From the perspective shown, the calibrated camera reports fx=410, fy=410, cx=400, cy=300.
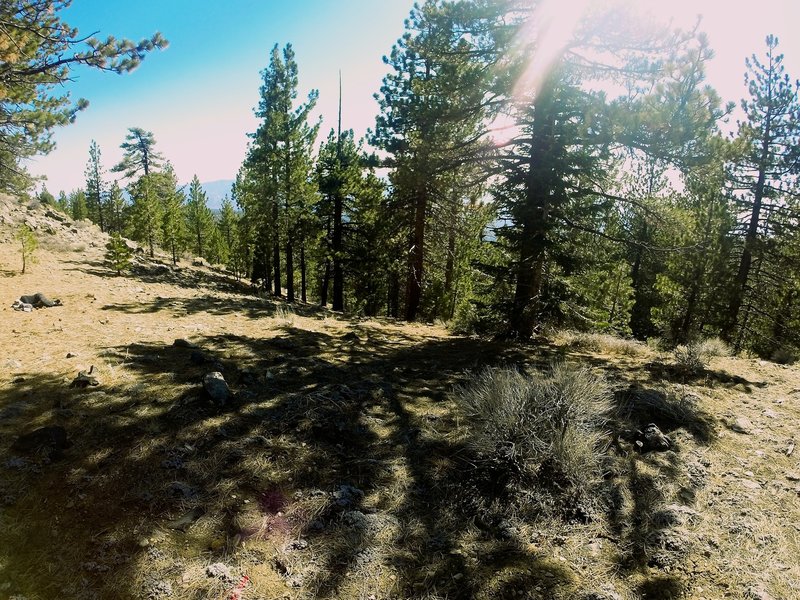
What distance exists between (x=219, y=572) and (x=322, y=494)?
2.96 feet

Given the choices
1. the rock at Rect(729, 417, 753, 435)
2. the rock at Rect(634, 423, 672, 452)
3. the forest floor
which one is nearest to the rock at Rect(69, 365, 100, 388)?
the forest floor

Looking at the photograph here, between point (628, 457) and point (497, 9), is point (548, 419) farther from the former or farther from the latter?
point (497, 9)

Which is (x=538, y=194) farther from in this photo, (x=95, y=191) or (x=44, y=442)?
(x=95, y=191)

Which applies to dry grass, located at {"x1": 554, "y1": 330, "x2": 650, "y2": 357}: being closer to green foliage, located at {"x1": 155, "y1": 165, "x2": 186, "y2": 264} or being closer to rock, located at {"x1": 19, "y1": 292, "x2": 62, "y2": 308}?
rock, located at {"x1": 19, "y1": 292, "x2": 62, "y2": 308}

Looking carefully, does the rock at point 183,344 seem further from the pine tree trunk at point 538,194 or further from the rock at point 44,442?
the pine tree trunk at point 538,194

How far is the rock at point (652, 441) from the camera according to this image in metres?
4.06

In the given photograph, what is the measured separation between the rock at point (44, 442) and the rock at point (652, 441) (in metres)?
Answer: 5.27

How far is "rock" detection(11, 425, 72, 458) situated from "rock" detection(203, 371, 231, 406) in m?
1.24

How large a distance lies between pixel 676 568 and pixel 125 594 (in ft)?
11.1

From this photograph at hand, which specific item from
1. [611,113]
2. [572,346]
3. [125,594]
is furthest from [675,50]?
[125,594]

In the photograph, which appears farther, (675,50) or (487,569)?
(675,50)

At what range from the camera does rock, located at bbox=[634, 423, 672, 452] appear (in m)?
4.06

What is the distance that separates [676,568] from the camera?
270cm

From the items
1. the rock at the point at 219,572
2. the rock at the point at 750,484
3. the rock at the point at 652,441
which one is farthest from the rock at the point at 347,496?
the rock at the point at 750,484
